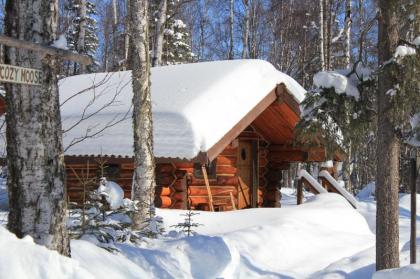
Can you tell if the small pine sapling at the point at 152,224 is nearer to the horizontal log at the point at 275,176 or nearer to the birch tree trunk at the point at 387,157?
the birch tree trunk at the point at 387,157

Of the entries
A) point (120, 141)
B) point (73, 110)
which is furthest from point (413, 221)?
point (73, 110)

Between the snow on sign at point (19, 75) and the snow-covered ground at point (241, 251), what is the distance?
42.3 inches

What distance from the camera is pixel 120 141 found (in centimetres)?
1089

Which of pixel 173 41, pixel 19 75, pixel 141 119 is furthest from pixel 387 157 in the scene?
pixel 173 41

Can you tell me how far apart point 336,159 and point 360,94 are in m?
7.86

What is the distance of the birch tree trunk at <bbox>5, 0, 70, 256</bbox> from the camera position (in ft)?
13.5

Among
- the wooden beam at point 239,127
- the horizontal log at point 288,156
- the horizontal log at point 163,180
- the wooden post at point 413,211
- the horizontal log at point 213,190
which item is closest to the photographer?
the wooden post at point 413,211

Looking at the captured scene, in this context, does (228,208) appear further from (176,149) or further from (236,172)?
(176,149)

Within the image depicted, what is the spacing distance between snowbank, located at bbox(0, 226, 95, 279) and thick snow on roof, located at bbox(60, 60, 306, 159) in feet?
A: 17.7

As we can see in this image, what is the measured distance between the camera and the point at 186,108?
10.5 meters

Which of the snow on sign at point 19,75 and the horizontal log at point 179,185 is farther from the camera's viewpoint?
the horizontal log at point 179,185

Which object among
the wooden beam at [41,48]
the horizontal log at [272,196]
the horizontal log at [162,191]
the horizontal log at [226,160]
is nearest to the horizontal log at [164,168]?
the horizontal log at [162,191]

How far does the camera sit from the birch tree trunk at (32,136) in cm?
411

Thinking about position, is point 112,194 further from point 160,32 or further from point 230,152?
point 160,32
